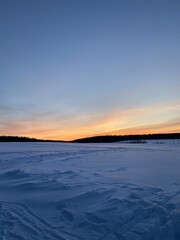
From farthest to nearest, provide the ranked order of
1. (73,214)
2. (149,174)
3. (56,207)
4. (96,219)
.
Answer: (149,174), (56,207), (73,214), (96,219)

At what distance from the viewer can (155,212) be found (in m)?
5.61

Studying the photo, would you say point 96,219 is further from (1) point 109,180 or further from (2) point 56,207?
(1) point 109,180

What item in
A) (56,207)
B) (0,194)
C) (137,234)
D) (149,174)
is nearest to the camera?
(137,234)

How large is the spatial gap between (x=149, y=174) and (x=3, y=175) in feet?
19.3

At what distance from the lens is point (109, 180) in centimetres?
909

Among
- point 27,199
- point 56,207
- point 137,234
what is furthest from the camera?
point 27,199

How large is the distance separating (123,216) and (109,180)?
3.66 metres

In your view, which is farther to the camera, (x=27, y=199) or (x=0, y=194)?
(x=0, y=194)

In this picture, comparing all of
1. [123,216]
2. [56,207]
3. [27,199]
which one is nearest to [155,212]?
[123,216]

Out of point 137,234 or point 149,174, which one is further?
point 149,174

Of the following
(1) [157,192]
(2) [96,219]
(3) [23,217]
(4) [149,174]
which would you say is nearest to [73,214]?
(2) [96,219]

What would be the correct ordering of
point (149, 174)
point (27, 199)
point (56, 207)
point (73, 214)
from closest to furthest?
point (73, 214) → point (56, 207) → point (27, 199) → point (149, 174)

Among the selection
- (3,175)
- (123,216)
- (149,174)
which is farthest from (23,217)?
(149,174)

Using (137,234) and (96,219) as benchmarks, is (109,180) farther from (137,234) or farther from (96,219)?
(137,234)
